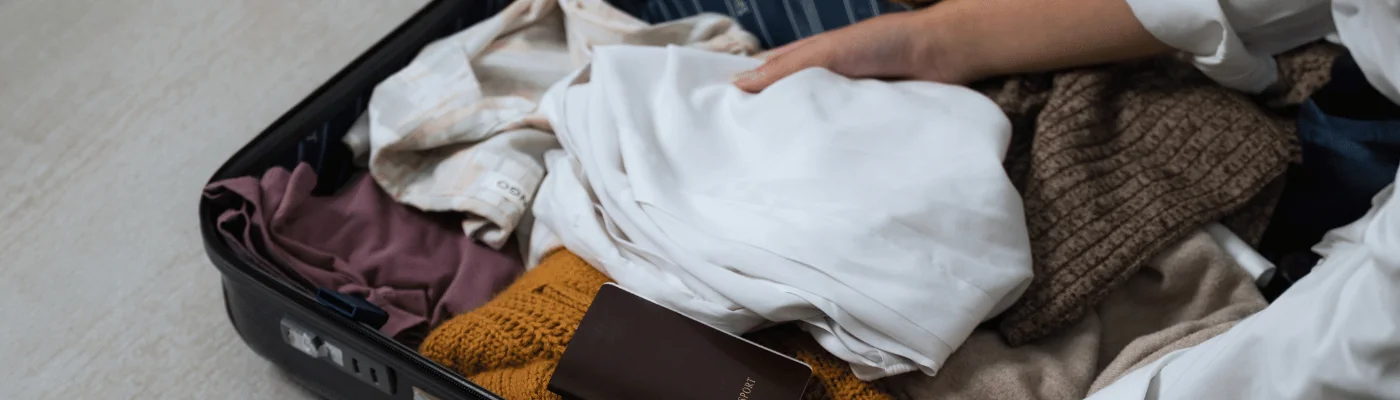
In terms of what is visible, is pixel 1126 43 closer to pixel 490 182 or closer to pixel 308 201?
pixel 490 182

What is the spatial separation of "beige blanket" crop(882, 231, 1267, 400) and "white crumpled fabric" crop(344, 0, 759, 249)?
397mm

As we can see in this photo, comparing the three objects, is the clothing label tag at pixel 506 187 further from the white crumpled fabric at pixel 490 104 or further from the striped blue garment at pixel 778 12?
the striped blue garment at pixel 778 12

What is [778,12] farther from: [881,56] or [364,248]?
[364,248]

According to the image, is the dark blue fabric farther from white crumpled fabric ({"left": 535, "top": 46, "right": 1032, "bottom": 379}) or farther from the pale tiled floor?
the pale tiled floor

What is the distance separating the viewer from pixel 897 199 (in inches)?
30.2

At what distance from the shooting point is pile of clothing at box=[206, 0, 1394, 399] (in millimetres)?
754

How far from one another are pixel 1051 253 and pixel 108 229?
96 centimetres

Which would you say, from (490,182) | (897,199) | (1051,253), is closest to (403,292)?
(490,182)

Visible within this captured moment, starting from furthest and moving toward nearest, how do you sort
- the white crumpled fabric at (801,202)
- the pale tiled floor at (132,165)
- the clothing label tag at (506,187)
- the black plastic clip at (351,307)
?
1. the pale tiled floor at (132,165)
2. the clothing label tag at (506,187)
3. the black plastic clip at (351,307)
4. the white crumpled fabric at (801,202)

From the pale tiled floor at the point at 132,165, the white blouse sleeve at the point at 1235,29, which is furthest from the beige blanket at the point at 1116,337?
the pale tiled floor at the point at 132,165

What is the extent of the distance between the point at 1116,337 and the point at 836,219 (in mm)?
254

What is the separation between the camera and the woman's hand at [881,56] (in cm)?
92

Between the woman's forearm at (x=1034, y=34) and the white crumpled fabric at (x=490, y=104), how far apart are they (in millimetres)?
261

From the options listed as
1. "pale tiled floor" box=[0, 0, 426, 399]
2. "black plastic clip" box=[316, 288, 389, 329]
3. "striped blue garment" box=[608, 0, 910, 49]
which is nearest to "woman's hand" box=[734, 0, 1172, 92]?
"striped blue garment" box=[608, 0, 910, 49]
